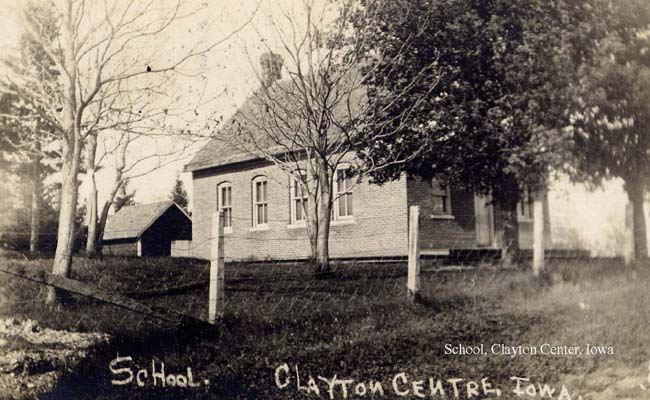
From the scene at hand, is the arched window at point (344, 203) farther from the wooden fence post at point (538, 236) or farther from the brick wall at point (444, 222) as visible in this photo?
the wooden fence post at point (538, 236)

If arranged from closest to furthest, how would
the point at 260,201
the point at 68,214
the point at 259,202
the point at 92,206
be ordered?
the point at 68,214, the point at 92,206, the point at 259,202, the point at 260,201

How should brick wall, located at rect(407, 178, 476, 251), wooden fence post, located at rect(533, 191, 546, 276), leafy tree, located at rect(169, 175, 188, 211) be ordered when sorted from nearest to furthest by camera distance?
wooden fence post, located at rect(533, 191, 546, 276), brick wall, located at rect(407, 178, 476, 251), leafy tree, located at rect(169, 175, 188, 211)

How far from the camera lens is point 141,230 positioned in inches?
886

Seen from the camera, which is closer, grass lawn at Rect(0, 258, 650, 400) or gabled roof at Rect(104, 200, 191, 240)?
grass lawn at Rect(0, 258, 650, 400)

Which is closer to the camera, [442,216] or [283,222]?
[442,216]

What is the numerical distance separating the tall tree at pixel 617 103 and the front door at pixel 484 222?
25.7ft

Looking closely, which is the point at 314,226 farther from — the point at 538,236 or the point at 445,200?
the point at 445,200

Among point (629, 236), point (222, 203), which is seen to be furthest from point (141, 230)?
point (629, 236)

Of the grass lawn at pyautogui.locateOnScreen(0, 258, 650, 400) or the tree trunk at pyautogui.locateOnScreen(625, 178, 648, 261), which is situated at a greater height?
the tree trunk at pyautogui.locateOnScreen(625, 178, 648, 261)

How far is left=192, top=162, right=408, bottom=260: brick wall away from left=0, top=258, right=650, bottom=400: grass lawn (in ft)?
14.5

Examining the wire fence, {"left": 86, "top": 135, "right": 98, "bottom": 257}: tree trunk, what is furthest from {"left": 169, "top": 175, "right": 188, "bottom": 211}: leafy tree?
{"left": 86, "top": 135, "right": 98, "bottom": 257}: tree trunk

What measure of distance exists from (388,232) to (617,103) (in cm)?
774

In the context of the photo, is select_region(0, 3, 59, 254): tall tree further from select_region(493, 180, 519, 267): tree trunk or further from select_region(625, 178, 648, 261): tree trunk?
select_region(493, 180, 519, 267): tree trunk

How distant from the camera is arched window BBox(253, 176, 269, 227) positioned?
17.5 metres
